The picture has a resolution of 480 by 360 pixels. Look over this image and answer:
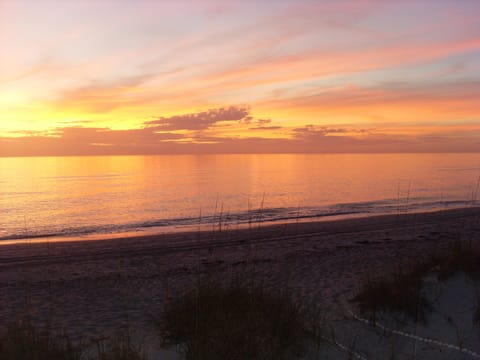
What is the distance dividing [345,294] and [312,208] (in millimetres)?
25395

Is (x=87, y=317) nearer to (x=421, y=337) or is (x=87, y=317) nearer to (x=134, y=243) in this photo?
(x=421, y=337)

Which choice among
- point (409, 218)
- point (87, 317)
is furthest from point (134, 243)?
point (409, 218)

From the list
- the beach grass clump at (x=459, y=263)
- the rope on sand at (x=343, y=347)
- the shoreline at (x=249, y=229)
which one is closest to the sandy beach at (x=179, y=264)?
the shoreline at (x=249, y=229)

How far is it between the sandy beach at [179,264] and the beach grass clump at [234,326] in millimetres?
1625

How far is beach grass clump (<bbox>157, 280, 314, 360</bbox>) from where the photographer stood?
515 cm

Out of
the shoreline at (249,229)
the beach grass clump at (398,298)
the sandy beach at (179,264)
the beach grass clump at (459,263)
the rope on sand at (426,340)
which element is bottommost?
the shoreline at (249,229)

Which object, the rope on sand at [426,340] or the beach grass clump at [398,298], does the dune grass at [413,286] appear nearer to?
the beach grass clump at [398,298]

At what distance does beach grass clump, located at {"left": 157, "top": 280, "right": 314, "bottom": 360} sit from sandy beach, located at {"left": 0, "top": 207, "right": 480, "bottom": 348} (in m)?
1.62

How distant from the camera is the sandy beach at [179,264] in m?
9.33

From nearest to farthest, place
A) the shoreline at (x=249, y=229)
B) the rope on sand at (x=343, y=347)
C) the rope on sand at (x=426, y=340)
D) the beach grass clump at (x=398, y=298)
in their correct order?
the rope on sand at (x=343, y=347) → the rope on sand at (x=426, y=340) → the beach grass clump at (x=398, y=298) → the shoreline at (x=249, y=229)

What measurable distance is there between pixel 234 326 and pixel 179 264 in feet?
30.2

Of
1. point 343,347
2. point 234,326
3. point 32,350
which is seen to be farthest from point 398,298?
point 32,350

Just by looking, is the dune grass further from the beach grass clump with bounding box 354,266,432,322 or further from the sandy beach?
the sandy beach

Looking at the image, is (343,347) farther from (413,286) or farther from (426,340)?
(413,286)
